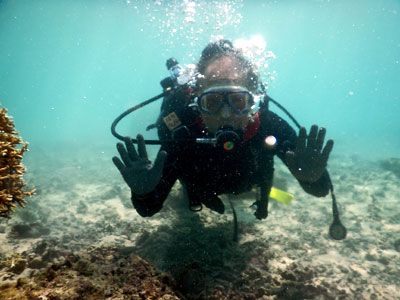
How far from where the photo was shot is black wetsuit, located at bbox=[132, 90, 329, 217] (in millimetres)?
3713

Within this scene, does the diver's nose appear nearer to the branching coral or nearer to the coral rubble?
the coral rubble

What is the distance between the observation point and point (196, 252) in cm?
335

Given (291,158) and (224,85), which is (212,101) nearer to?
(224,85)

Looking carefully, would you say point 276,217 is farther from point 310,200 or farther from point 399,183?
point 399,183

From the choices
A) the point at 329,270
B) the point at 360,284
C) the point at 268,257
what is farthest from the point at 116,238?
the point at 360,284

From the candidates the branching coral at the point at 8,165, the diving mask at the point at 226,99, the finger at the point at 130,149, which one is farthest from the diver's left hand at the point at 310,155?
the branching coral at the point at 8,165

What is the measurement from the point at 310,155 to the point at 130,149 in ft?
8.24

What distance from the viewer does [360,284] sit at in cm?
338

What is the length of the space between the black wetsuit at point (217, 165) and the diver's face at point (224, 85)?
297 mm

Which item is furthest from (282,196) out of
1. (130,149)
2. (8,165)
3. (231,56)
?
(8,165)

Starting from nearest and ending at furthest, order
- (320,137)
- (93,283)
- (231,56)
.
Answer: (93,283) → (320,137) → (231,56)

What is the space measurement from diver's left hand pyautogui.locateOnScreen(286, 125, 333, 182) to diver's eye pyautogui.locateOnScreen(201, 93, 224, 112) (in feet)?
4.38

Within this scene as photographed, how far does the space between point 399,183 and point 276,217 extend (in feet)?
28.6

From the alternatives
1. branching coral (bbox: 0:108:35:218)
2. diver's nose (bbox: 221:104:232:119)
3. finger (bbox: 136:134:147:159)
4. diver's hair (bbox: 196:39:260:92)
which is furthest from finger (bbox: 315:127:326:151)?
branching coral (bbox: 0:108:35:218)
